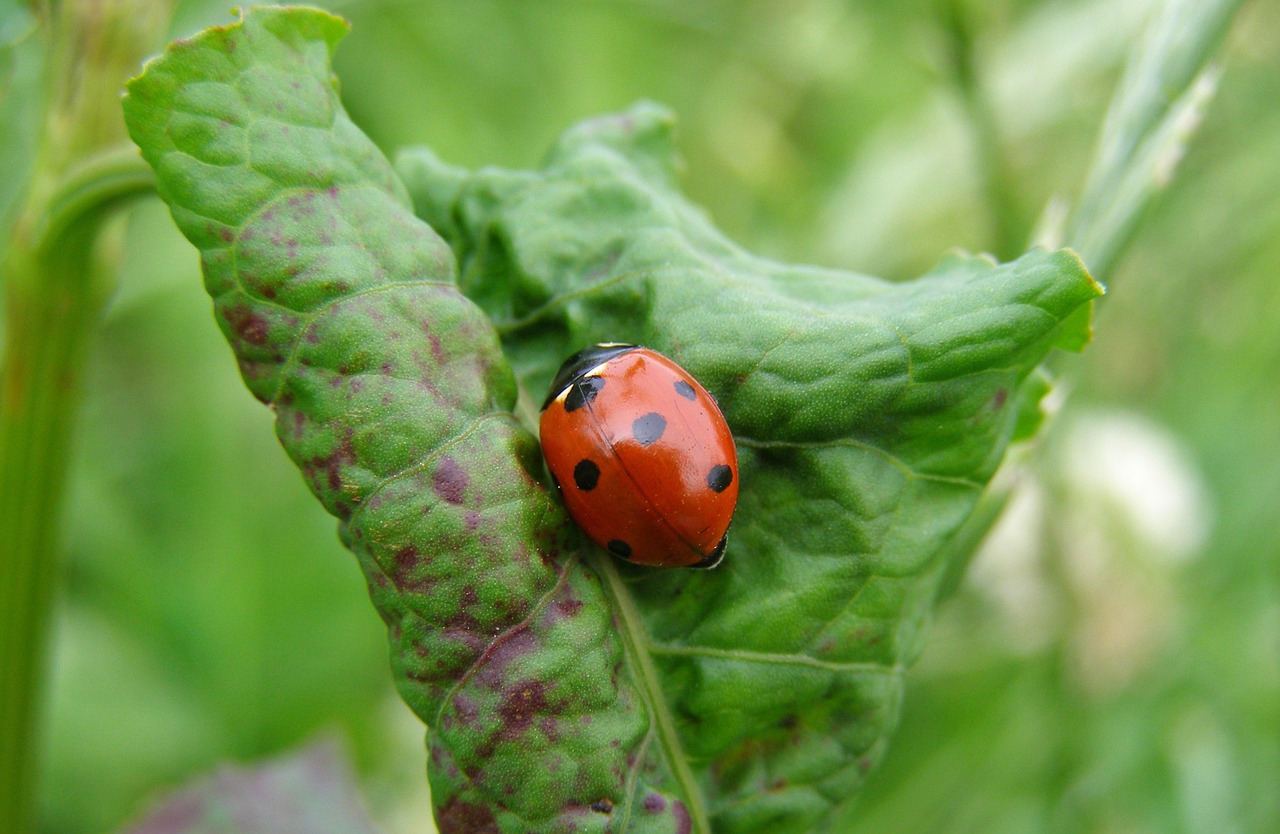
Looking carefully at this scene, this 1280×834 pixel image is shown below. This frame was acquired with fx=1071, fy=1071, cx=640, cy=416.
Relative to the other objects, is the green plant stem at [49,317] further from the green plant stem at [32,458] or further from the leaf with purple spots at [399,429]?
the leaf with purple spots at [399,429]

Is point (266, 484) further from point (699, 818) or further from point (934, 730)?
point (699, 818)

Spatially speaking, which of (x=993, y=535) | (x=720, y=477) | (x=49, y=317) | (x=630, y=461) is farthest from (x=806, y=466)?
(x=993, y=535)

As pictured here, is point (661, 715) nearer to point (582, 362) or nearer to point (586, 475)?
point (586, 475)

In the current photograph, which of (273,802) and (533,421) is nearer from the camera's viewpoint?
(533,421)

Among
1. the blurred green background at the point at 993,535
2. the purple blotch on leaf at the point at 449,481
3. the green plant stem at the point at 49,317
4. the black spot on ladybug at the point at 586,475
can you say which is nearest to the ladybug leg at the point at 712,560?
the black spot on ladybug at the point at 586,475

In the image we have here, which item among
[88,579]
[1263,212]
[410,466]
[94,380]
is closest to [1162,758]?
[1263,212]

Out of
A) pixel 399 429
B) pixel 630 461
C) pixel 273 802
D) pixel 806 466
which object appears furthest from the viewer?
pixel 273 802
